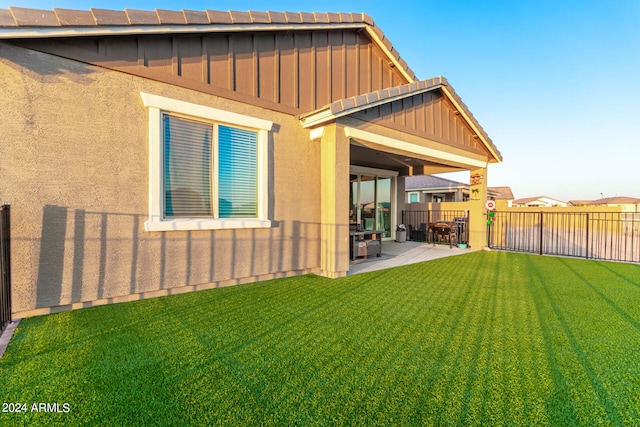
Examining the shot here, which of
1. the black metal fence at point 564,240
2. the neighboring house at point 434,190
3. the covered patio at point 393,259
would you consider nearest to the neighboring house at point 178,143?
the covered patio at point 393,259

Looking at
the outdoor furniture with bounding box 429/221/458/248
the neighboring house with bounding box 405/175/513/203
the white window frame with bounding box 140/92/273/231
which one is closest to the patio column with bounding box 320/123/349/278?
the white window frame with bounding box 140/92/273/231

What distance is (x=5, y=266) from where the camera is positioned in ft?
11.0

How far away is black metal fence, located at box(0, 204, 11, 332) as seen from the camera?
3.22 meters

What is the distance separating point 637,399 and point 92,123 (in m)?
6.35

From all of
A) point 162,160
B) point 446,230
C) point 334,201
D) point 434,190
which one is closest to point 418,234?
point 446,230

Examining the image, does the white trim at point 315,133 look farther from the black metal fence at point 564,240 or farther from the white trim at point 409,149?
the black metal fence at point 564,240

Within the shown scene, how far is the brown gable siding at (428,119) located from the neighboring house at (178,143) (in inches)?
2.9

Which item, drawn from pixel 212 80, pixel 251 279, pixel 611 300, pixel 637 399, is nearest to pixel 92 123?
pixel 212 80

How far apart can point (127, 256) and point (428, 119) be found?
8003 millimetres

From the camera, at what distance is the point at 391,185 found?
13078 mm

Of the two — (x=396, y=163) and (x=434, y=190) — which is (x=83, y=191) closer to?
(x=396, y=163)

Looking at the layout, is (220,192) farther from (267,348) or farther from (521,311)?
(521,311)

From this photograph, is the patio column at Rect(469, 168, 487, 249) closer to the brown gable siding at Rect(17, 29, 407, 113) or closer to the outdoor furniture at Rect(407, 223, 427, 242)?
the outdoor furniture at Rect(407, 223, 427, 242)

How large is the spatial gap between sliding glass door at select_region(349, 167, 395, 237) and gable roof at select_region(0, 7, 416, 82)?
642 cm
